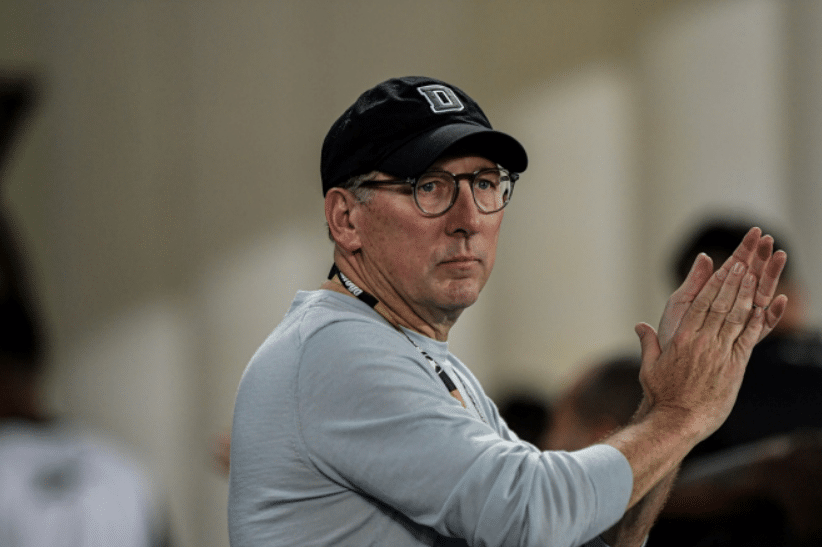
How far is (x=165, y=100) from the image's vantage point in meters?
6.25

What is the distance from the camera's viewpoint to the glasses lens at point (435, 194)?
1626 millimetres

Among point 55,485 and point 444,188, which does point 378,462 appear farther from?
point 55,485

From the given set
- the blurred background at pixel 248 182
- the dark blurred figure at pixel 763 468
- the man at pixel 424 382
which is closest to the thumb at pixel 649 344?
the man at pixel 424 382

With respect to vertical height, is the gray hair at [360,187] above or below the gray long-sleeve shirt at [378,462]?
above

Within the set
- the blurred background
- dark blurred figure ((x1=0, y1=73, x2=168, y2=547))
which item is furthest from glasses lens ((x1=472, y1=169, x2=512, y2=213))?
the blurred background

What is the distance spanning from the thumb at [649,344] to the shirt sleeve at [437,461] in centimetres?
22

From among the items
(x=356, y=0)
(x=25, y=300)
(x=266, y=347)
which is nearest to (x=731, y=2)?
(x=356, y=0)

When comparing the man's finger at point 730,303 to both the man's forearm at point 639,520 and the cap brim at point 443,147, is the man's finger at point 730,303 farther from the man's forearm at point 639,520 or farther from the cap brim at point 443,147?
the cap brim at point 443,147

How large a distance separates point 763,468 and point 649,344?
1.28 m

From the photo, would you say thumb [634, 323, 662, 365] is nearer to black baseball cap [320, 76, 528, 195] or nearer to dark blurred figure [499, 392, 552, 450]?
black baseball cap [320, 76, 528, 195]

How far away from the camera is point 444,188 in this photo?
5.36 ft

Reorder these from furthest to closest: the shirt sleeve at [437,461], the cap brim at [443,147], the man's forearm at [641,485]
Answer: the cap brim at [443,147], the man's forearm at [641,485], the shirt sleeve at [437,461]

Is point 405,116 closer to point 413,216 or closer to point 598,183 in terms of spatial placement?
point 413,216

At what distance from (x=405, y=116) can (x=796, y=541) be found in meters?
1.75
